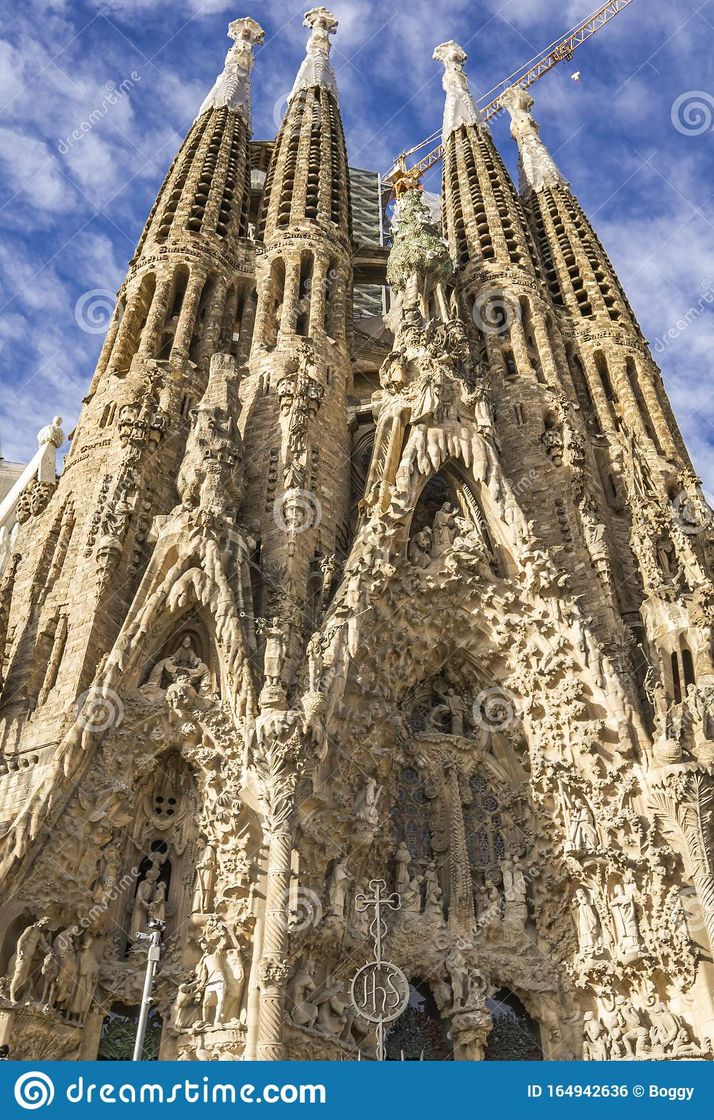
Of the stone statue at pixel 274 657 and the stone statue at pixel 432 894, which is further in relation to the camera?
the stone statue at pixel 432 894

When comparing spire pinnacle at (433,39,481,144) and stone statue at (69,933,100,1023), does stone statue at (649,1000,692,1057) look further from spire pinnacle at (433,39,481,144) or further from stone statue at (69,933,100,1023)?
spire pinnacle at (433,39,481,144)

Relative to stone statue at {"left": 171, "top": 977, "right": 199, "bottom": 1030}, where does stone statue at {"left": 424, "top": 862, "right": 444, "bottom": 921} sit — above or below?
above

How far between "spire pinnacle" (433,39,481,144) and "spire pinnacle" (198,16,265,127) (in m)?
6.94

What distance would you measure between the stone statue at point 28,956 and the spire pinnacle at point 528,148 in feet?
86.6

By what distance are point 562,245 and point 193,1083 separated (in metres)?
23.9

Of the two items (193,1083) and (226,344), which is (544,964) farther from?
(226,344)

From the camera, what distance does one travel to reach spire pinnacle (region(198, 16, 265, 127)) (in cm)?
2853

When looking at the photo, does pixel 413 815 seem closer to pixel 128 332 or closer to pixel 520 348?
pixel 128 332

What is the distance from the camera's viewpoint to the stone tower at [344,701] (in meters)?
11.9

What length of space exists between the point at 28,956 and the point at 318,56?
30.2 m

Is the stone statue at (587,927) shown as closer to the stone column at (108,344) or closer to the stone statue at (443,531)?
the stone statue at (443,531)

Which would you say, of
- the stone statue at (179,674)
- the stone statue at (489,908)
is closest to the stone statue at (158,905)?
the stone statue at (179,674)

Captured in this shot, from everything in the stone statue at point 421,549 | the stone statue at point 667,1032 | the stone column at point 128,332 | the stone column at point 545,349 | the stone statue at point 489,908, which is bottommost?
the stone statue at point 667,1032

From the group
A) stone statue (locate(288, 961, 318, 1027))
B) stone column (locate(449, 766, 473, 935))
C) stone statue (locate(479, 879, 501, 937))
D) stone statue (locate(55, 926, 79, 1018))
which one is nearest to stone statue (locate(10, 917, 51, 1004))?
stone statue (locate(55, 926, 79, 1018))
